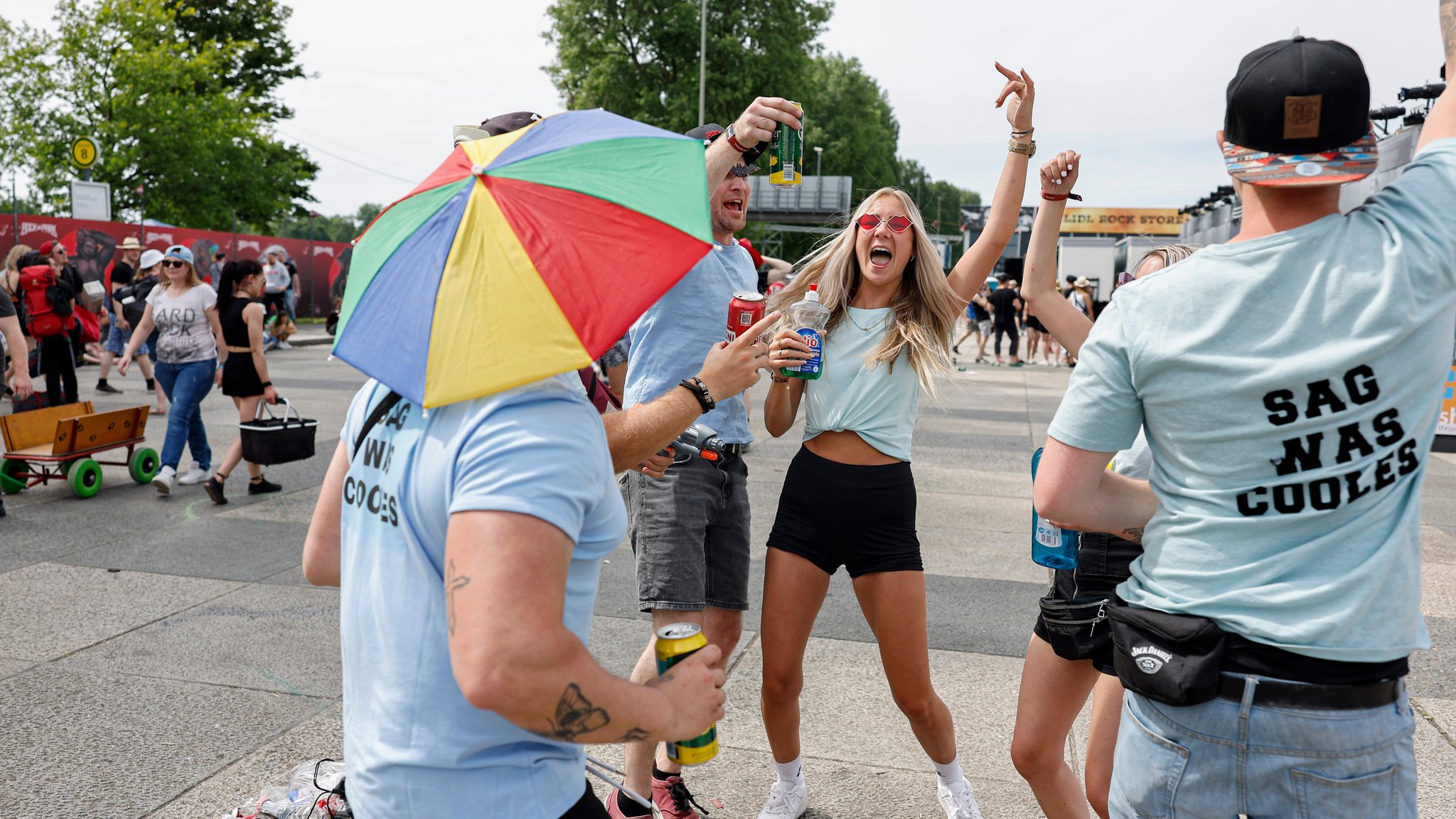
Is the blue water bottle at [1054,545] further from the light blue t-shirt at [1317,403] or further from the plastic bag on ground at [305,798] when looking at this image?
the plastic bag on ground at [305,798]

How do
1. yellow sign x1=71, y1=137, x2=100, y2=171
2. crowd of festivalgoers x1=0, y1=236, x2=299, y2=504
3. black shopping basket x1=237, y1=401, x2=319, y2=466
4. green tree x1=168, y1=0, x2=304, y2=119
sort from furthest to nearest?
green tree x1=168, y1=0, x2=304, y2=119
yellow sign x1=71, y1=137, x2=100, y2=171
crowd of festivalgoers x1=0, y1=236, x2=299, y2=504
black shopping basket x1=237, y1=401, x2=319, y2=466

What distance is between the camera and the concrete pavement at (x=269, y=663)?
12.0 ft

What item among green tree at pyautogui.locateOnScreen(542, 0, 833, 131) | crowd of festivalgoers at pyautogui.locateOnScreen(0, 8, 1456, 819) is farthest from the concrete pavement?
green tree at pyautogui.locateOnScreen(542, 0, 833, 131)

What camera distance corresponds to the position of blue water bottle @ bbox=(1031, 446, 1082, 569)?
2818 millimetres

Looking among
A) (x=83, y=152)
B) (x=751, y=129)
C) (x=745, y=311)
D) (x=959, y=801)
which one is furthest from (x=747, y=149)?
(x=83, y=152)

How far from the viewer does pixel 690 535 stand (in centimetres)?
336

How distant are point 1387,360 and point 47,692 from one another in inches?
188

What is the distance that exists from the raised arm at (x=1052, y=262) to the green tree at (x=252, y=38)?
40.5 metres

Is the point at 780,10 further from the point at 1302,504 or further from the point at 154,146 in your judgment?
the point at 1302,504

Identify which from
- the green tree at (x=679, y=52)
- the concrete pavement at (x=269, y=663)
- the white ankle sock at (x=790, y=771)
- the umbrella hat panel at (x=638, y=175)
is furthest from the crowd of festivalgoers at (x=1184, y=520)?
the green tree at (x=679, y=52)

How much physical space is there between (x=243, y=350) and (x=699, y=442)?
6.39 meters

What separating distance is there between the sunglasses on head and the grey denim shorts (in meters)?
0.88

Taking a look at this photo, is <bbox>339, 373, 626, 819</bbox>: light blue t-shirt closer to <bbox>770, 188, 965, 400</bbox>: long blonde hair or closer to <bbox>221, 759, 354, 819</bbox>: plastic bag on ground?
<bbox>221, 759, 354, 819</bbox>: plastic bag on ground

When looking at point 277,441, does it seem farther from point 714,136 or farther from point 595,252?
point 595,252
